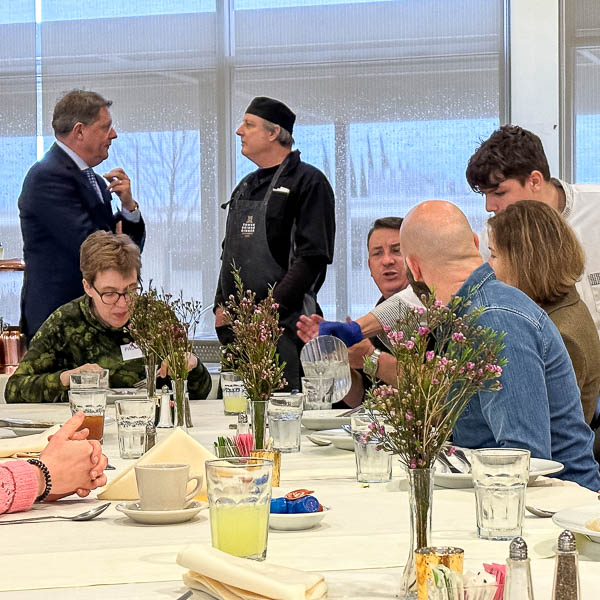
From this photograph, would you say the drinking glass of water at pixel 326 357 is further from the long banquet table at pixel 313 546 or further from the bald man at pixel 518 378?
the long banquet table at pixel 313 546

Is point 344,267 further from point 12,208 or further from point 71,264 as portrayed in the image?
point 12,208

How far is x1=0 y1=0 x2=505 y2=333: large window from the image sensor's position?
5.90 meters

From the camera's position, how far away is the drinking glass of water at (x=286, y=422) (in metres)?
2.28

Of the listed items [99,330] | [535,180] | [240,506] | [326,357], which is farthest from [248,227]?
[240,506]

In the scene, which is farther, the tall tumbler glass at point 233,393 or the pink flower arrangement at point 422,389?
the tall tumbler glass at point 233,393

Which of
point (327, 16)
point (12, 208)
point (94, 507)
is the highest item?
point (327, 16)

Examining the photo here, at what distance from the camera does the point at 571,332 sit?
2605 mm

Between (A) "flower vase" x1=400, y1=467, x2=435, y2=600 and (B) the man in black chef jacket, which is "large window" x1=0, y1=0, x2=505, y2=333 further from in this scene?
(A) "flower vase" x1=400, y1=467, x2=435, y2=600

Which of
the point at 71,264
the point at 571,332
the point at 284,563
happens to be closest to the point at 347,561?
the point at 284,563

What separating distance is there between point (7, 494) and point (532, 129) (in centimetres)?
460

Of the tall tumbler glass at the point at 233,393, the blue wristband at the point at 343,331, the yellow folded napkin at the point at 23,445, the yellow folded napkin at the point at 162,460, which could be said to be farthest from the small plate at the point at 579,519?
the blue wristband at the point at 343,331

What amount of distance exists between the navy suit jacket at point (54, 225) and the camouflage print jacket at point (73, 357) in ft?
4.11

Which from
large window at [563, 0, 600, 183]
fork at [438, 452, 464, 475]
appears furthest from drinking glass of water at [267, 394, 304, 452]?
large window at [563, 0, 600, 183]

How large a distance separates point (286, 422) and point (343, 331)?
125 centimetres
